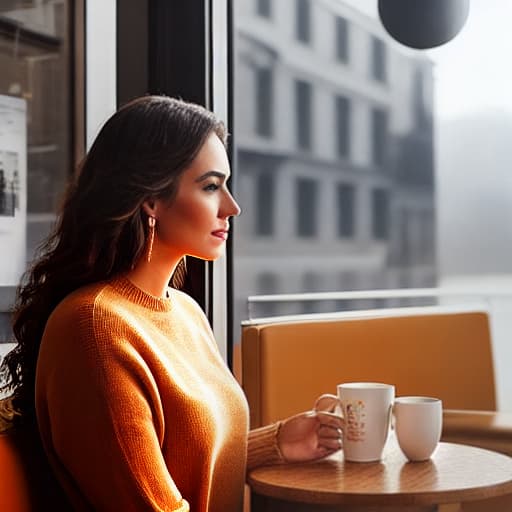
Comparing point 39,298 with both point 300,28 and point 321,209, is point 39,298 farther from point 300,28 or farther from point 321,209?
point 321,209

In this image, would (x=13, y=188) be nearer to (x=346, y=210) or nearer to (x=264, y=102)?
(x=264, y=102)

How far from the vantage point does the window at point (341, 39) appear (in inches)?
140

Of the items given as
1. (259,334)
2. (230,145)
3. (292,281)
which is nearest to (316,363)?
(259,334)

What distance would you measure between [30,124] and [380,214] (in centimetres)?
291

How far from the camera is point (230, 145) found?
2240 millimetres

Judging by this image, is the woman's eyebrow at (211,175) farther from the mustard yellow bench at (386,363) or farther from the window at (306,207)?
the window at (306,207)

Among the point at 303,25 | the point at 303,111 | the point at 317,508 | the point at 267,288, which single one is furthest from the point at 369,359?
the point at 303,25

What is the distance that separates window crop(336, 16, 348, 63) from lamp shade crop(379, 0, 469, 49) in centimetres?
112

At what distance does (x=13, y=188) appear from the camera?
5.57 feet

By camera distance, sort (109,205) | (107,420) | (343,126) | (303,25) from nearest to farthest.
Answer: (107,420) < (109,205) < (303,25) < (343,126)

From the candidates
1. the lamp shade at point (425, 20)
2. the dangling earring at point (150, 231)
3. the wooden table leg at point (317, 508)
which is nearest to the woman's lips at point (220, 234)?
the dangling earring at point (150, 231)

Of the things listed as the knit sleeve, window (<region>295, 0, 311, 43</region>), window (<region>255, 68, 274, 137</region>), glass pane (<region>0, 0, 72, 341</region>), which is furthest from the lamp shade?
the knit sleeve

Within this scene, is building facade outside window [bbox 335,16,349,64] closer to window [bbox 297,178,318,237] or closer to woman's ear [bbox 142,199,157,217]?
window [bbox 297,178,318,237]

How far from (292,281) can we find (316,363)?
1.30 m
